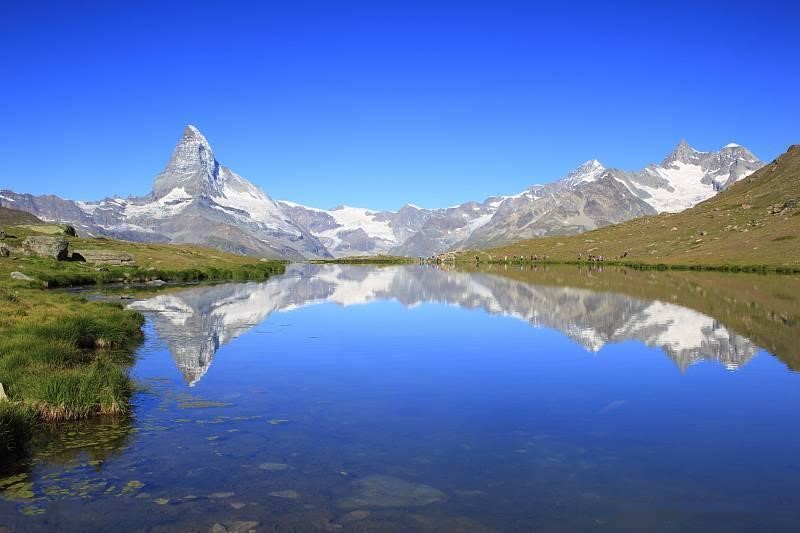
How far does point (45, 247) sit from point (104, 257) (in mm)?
15294

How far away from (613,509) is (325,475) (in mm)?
7781

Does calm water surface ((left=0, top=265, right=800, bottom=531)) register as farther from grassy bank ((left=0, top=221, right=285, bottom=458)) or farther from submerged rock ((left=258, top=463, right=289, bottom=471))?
grassy bank ((left=0, top=221, right=285, bottom=458))

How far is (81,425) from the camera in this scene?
2347 cm

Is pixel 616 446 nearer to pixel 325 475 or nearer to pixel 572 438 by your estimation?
pixel 572 438

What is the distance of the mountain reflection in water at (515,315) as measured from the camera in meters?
41.8

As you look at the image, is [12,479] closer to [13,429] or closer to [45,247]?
[13,429]

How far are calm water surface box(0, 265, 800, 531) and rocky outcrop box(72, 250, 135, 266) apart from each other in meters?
84.2

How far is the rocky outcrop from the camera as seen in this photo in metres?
123

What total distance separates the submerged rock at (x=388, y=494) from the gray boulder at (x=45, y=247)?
10732 cm

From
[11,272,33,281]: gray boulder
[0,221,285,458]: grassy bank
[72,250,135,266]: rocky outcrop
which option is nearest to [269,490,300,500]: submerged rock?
[0,221,285,458]: grassy bank

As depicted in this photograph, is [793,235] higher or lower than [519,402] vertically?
higher

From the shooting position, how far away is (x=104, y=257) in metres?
126

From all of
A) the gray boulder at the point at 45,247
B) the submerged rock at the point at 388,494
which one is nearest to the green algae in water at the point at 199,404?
the submerged rock at the point at 388,494

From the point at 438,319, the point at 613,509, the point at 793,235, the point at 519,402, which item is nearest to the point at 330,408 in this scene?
the point at 519,402
